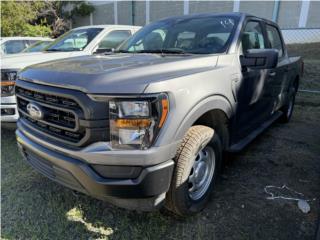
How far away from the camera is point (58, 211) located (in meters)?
2.58

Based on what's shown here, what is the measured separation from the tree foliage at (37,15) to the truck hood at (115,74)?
15.9m

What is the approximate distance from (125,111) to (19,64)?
9.36 ft

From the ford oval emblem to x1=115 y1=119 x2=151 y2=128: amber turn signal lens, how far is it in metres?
0.78

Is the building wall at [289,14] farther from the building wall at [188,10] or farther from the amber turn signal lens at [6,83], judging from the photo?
the amber turn signal lens at [6,83]

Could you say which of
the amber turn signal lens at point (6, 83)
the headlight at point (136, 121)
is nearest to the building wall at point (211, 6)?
the amber turn signal lens at point (6, 83)

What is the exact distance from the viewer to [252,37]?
3.29m

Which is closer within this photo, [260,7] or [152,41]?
[152,41]

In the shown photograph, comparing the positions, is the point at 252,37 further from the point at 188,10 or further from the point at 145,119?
the point at 188,10

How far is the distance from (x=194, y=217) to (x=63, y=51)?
3953 millimetres

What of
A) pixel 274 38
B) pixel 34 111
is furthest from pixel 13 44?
pixel 274 38

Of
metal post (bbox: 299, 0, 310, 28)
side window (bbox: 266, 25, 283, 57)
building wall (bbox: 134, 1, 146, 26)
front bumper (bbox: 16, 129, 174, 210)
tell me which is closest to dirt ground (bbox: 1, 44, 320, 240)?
front bumper (bbox: 16, 129, 174, 210)

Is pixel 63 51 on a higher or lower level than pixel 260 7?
lower

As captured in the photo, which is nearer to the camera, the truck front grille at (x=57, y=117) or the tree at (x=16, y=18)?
the truck front grille at (x=57, y=117)

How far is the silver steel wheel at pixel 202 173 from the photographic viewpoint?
245 centimetres
